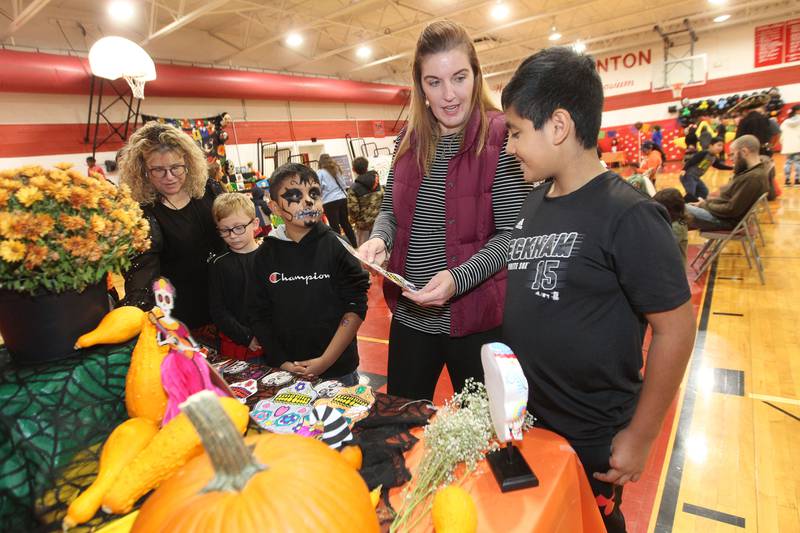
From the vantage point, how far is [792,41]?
14.7 metres

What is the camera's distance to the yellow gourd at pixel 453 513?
2.44 feet

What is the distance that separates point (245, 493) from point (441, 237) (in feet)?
3.72

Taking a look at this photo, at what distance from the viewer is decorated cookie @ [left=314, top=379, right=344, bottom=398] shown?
136 cm

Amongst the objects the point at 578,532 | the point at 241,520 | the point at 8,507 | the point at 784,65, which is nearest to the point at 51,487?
the point at 8,507

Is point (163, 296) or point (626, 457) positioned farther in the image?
point (626, 457)

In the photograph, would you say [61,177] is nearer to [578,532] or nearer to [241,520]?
[241,520]

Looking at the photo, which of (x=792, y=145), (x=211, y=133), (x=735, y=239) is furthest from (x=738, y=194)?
(x=211, y=133)

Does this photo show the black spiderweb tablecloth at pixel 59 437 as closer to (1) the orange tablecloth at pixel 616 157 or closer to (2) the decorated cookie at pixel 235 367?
(2) the decorated cookie at pixel 235 367

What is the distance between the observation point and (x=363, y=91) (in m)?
14.2

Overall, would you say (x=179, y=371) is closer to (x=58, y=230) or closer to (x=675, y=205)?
(x=58, y=230)

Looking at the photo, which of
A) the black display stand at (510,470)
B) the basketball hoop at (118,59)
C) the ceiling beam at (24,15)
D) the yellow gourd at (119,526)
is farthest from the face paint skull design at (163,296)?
the ceiling beam at (24,15)

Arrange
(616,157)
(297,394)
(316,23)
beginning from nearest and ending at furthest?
(297,394) → (316,23) → (616,157)

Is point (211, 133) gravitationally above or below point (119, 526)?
above

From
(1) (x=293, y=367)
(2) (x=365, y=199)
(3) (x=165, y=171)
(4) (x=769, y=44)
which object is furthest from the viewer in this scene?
(4) (x=769, y=44)
